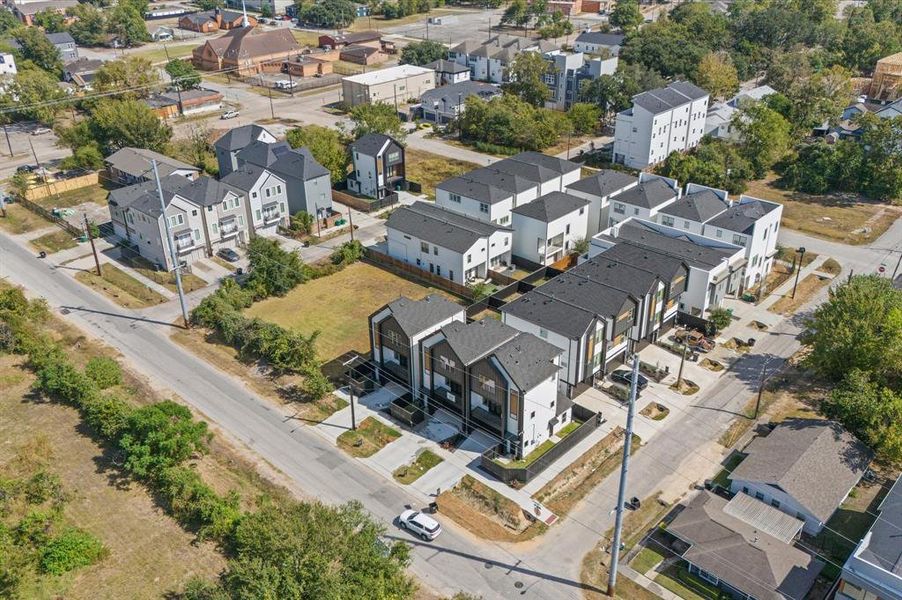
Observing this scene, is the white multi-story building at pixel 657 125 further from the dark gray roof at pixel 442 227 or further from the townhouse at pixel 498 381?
the townhouse at pixel 498 381

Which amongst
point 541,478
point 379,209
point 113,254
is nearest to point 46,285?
point 113,254

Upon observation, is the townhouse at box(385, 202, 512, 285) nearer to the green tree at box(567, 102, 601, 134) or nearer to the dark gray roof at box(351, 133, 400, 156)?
the dark gray roof at box(351, 133, 400, 156)

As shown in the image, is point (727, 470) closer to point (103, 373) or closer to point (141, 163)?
point (103, 373)

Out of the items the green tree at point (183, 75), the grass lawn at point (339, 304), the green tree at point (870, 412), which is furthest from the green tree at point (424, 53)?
the green tree at point (870, 412)

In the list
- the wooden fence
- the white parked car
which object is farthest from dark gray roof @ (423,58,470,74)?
the white parked car

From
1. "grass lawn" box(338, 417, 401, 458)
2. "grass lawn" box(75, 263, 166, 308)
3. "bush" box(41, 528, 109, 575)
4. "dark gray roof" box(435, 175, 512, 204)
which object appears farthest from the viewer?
"dark gray roof" box(435, 175, 512, 204)

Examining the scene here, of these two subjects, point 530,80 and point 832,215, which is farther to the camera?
point 530,80

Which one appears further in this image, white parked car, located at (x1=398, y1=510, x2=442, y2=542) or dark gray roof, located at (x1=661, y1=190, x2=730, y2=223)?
dark gray roof, located at (x1=661, y1=190, x2=730, y2=223)

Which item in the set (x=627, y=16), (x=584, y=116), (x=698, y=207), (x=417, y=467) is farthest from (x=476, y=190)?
(x=627, y=16)
